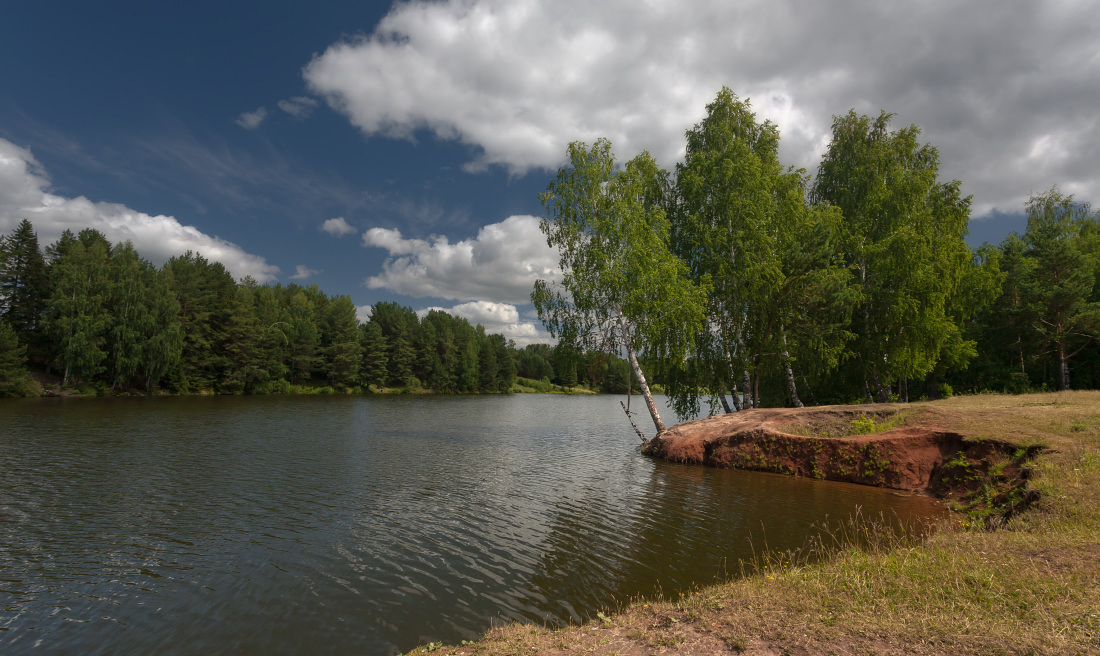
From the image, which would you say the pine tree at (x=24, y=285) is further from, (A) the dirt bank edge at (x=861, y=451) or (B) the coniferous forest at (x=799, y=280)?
(A) the dirt bank edge at (x=861, y=451)

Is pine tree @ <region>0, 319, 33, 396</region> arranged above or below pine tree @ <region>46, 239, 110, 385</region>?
below

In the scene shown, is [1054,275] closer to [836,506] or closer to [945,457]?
[945,457]

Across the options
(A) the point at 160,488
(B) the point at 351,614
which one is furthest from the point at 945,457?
(A) the point at 160,488

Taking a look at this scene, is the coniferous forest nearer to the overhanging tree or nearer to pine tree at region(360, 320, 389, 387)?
the overhanging tree

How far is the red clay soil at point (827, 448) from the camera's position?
16.6 metres

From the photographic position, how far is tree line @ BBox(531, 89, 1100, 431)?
25.6 m

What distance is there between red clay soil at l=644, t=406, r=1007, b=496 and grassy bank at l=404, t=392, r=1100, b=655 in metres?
8.03

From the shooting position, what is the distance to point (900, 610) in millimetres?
5691

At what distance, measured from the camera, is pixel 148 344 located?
59031 mm

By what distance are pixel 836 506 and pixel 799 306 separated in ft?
48.7

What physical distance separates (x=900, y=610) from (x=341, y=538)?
11.5 meters

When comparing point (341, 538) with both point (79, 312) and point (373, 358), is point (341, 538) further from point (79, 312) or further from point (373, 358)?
point (373, 358)

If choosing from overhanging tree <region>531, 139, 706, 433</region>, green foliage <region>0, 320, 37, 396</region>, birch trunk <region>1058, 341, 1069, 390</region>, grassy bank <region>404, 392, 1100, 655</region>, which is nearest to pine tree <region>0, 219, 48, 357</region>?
green foliage <region>0, 320, 37, 396</region>

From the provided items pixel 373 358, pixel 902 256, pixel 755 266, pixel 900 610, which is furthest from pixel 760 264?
pixel 373 358
